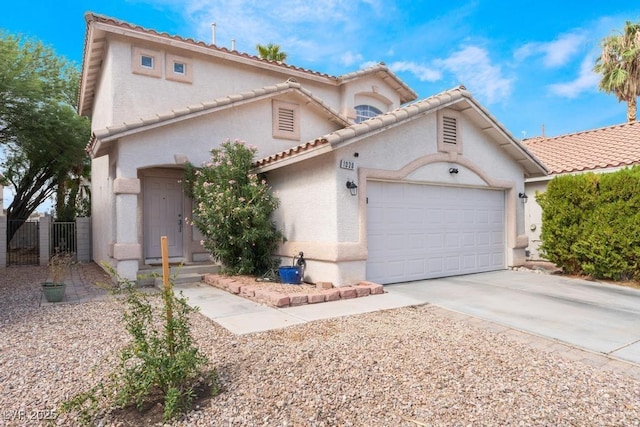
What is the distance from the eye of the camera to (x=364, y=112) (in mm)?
16719

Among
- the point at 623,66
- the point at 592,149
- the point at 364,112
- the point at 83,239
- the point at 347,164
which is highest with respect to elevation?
the point at 623,66

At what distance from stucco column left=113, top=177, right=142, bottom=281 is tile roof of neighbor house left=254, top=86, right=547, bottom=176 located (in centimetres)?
306

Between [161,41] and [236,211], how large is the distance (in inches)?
228

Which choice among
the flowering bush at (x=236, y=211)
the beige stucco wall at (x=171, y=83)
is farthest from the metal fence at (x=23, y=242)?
the flowering bush at (x=236, y=211)

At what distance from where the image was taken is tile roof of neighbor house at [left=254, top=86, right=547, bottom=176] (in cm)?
810

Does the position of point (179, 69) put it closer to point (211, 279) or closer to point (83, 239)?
point (211, 279)

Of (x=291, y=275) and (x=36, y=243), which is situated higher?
(x=36, y=243)

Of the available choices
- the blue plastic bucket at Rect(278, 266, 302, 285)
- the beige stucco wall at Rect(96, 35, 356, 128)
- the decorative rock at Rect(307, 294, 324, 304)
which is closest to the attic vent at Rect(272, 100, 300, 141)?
the beige stucco wall at Rect(96, 35, 356, 128)

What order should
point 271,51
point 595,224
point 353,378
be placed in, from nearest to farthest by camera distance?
point 353,378 → point 595,224 → point 271,51

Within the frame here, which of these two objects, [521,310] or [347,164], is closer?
[521,310]

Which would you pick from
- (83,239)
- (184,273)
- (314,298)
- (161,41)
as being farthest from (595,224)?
(83,239)

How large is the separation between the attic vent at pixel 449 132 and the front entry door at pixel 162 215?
7.49 m

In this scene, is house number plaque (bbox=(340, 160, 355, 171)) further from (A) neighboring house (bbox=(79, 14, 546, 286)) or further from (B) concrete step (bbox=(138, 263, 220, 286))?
(B) concrete step (bbox=(138, 263, 220, 286))

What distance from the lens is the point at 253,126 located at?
11688 mm
